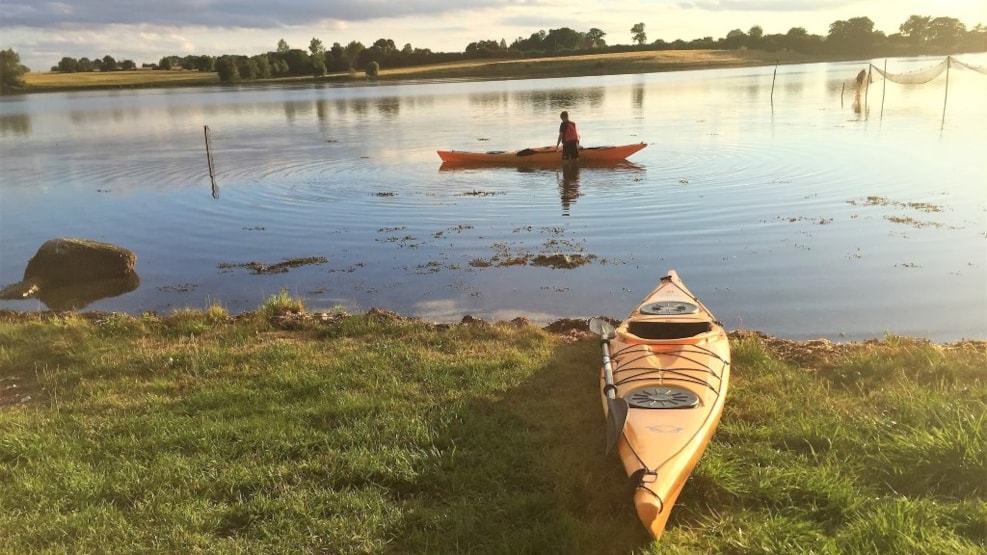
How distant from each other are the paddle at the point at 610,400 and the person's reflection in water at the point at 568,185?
9629 millimetres

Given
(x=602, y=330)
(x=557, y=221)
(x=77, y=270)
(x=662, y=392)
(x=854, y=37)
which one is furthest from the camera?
(x=854, y=37)

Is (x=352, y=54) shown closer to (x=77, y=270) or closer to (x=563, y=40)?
(x=563, y=40)

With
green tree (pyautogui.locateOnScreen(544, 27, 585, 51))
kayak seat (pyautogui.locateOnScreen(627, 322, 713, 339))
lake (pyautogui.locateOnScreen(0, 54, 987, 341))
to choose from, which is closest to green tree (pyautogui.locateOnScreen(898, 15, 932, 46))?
green tree (pyautogui.locateOnScreen(544, 27, 585, 51))

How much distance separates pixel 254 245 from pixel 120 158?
669 inches

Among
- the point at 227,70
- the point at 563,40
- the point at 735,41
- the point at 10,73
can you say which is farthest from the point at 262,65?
the point at 735,41

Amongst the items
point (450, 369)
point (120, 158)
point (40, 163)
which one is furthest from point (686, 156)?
point (40, 163)

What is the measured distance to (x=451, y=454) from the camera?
5.12m

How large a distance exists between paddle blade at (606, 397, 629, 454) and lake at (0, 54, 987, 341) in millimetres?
4796

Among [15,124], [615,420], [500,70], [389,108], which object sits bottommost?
[615,420]

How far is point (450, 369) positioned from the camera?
675cm

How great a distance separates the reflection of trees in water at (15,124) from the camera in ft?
129

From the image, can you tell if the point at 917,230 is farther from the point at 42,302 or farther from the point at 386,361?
the point at 42,302

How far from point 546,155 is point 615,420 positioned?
18.2 meters

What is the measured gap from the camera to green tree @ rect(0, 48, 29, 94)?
77.7 meters
